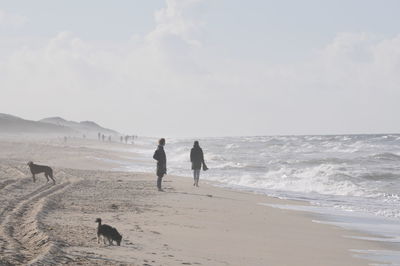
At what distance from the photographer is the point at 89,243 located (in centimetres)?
717

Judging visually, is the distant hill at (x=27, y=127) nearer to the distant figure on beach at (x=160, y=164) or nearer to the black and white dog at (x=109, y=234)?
the distant figure on beach at (x=160, y=164)

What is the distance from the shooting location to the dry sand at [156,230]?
6672mm

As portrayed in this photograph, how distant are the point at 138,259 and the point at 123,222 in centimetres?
282

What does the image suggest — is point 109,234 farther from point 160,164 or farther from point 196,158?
point 196,158

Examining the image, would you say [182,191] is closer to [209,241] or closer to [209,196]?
[209,196]

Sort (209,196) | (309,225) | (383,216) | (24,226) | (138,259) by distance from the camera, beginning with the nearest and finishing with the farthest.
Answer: (138,259) < (24,226) < (309,225) < (383,216) < (209,196)

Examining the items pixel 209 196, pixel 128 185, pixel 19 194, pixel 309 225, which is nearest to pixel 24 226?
pixel 19 194

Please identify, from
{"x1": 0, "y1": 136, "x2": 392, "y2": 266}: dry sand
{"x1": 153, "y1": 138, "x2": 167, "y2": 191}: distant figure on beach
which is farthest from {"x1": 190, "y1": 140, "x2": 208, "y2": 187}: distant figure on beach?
{"x1": 0, "y1": 136, "x2": 392, "y2": 266}: dry sand

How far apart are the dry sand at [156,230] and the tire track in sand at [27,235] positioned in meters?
0.01

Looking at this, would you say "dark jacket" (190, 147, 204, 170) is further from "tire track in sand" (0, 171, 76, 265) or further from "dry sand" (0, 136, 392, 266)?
"tire track in sand" (0, 171, 76, 265)

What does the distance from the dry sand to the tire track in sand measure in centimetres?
1

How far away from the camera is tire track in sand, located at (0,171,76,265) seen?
5898 mm

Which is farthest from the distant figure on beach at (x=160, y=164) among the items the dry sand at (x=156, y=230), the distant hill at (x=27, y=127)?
the distant hill at (x=27, y=127)

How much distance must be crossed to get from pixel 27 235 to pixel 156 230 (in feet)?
6.86
